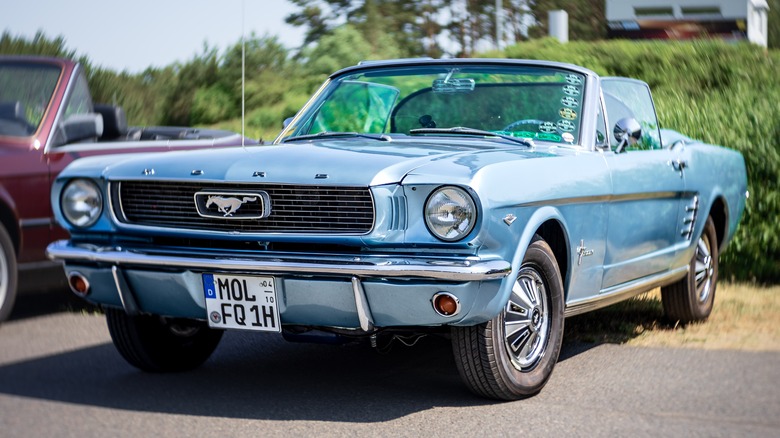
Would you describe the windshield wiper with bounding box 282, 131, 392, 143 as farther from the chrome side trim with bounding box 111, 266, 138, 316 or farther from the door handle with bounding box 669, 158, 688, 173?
the door handle with bounding box 669, 158, 688, 173

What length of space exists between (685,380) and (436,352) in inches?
54.3

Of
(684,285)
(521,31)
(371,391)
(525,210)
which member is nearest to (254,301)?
(371,391)

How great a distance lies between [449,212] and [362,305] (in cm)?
50

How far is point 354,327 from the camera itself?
4.54 metres

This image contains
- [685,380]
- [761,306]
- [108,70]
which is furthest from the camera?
[108,70]

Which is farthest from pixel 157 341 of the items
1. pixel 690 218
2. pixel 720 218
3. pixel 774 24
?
pixel 774 24

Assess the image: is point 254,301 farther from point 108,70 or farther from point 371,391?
point 108,70

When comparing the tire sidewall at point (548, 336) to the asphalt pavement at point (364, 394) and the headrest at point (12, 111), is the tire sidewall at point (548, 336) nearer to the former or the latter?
the asphalt pavement at point (364, 394)

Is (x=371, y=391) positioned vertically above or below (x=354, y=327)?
below

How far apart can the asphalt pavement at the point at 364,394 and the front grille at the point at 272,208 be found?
0.78 meters

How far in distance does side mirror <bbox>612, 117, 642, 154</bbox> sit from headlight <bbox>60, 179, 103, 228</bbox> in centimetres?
266

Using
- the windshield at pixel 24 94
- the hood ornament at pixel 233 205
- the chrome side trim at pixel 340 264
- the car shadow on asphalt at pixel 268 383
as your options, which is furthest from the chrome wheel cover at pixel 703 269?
the windshield at pixel 24 94

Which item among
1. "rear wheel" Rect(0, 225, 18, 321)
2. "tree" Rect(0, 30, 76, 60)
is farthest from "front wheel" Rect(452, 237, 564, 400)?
"tree" Rect(0, 30, 76, 60)

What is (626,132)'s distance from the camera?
6020 mm
